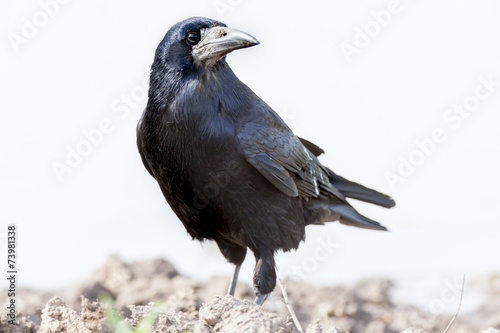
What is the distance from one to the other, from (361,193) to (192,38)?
7.35 feet

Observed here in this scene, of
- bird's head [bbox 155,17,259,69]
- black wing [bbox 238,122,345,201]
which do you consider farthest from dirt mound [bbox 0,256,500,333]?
bird's head [bbox 155,17,259,69]

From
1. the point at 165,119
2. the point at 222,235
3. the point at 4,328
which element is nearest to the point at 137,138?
the point at 165,119

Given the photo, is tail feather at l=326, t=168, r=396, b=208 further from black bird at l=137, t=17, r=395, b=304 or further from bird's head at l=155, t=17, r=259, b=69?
bird's head at l=155, t=17, r=259, b=69

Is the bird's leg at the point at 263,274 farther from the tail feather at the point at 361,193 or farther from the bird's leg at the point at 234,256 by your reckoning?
the tail feather at the point at 361,193

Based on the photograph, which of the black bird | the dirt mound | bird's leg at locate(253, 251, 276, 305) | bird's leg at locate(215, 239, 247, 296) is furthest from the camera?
the dirt mound

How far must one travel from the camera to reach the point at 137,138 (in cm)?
573

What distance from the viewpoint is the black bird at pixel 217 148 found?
209 inches

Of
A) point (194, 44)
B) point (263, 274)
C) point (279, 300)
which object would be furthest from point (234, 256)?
point (194, 44)

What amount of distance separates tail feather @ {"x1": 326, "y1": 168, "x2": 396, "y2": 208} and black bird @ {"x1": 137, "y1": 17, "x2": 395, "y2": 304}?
100 cm

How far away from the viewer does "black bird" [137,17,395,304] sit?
5.30 meters

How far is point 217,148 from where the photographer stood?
5305mm

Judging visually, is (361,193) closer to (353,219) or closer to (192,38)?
(353,219)

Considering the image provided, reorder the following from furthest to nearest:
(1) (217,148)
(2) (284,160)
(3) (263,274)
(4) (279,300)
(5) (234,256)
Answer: (4) (279,300), (5) (234,256), (2) (284,160), (3) (263,274), (1) (217,148)

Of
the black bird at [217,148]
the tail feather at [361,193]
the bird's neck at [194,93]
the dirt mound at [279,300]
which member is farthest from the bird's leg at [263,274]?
the tail feather at [361,193]
